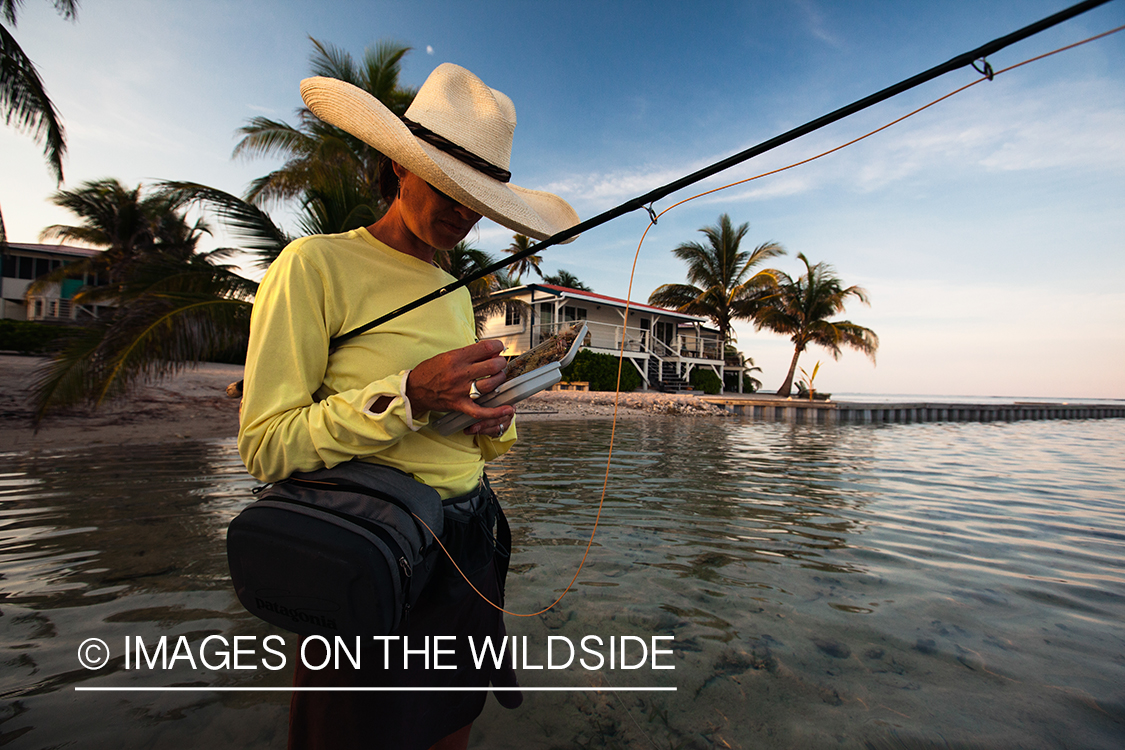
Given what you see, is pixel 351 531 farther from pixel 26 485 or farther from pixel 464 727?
pixel 26 485

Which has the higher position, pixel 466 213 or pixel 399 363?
pixel 466 213

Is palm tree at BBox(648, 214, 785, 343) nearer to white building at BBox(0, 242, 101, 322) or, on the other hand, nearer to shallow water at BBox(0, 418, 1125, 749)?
shallow water at BBox(0, 418, 1125, 749)

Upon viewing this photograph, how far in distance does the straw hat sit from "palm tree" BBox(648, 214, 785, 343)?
28.1m

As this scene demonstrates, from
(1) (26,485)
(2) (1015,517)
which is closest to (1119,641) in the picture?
(2) (1015,517)

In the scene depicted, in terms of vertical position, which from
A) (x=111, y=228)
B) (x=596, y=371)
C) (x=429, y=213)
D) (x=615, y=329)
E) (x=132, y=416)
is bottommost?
(x=132, y=416)

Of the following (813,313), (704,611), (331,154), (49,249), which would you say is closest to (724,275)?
(813,313)

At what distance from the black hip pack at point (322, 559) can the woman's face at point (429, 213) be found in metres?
0.66

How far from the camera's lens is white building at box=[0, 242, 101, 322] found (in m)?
26.1

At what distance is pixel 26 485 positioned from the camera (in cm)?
504

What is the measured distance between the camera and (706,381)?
28.1m

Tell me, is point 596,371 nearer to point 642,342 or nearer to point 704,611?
point 642,342

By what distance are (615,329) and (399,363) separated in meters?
24.2

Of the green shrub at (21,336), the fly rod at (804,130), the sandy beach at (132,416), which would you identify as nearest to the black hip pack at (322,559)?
the fly rod at (804,130)

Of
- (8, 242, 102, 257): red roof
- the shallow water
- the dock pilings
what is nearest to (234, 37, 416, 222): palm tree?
the shallow water
